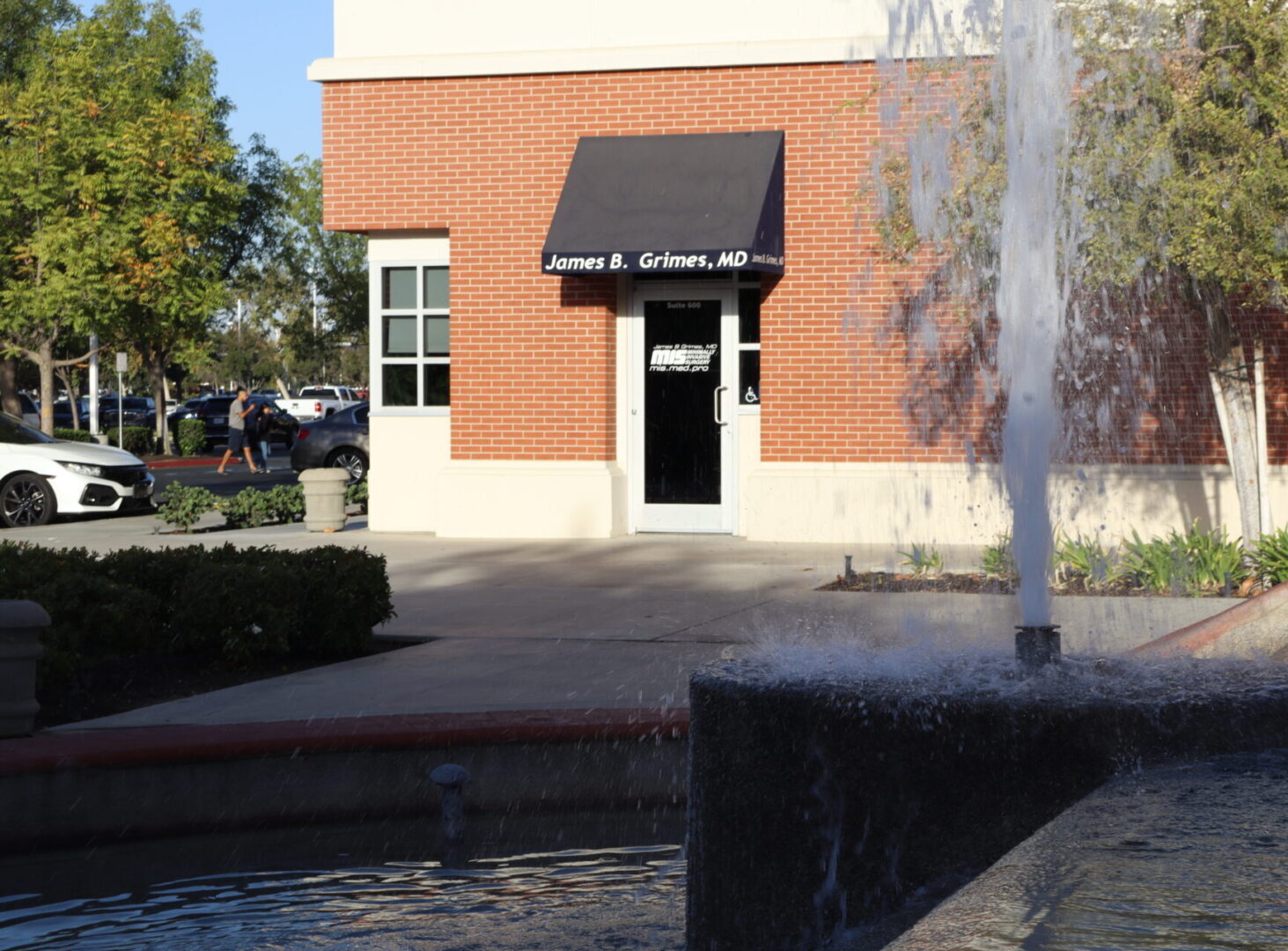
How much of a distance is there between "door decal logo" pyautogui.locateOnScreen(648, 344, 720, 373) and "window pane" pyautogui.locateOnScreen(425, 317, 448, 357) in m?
2.35

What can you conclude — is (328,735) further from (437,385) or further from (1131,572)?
(437,385)

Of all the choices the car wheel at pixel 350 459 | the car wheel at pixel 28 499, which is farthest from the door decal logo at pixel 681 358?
the car wheel at pixel 350 459

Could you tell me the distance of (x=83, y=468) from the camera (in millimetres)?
19953

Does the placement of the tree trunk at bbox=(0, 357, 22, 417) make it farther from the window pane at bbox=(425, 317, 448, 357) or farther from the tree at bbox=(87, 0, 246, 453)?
the window pane at bbox=(425, 317, 448, 357)

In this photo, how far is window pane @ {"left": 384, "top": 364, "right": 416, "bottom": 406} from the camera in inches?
690

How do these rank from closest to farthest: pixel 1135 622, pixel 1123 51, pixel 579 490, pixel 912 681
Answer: pixel 912 681, pixel 1135 622, pixel 1123 51, pixel 579 490

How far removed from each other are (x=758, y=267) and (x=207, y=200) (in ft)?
86.3

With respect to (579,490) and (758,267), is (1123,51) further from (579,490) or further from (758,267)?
(579,490)

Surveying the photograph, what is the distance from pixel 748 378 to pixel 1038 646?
12.0 meters

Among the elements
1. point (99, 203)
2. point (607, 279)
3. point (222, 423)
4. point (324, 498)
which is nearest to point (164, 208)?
point (99, 203)

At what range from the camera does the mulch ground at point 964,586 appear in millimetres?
11648

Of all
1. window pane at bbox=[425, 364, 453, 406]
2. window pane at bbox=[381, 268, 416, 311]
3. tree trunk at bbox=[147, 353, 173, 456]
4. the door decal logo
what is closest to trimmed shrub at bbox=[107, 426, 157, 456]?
tree trunk at bbox=[147, 353, 173, 456]

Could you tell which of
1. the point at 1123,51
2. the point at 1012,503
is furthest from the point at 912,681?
the point at 1123,51

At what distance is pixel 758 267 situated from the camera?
15.1 meters
